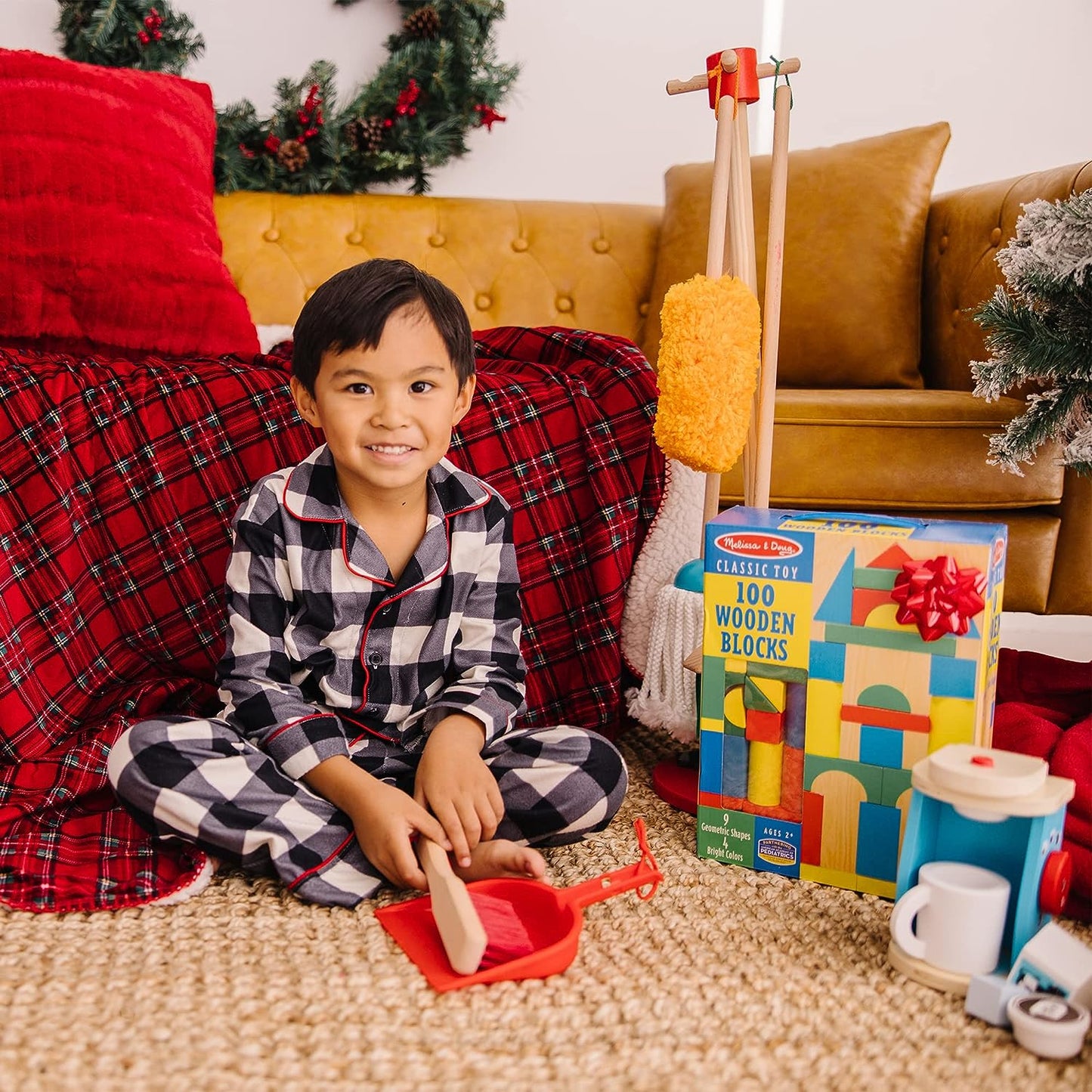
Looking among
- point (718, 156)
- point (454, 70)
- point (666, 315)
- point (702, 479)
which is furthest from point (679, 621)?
point (454, 70)

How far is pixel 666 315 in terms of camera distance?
1029 mm

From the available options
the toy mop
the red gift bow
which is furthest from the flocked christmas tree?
the red gift bow

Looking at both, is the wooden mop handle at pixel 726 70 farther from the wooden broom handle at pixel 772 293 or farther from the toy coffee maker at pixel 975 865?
the toy coffee maker at pixel 975 865

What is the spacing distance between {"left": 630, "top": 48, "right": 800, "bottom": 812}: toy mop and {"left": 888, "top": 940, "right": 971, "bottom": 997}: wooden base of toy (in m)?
0.32

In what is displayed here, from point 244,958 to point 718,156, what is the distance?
0.87 m

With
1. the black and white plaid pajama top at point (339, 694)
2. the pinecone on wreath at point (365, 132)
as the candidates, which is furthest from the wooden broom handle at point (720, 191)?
the pinecone on wreath at point (365, 132)

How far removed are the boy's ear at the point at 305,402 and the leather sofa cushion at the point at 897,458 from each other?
0.75 m

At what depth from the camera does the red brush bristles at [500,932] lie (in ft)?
2.62

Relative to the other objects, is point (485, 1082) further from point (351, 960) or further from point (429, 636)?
point (429, 636)

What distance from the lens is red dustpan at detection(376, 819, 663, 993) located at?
779mm

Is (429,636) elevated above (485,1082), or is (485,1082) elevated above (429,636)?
(429,636)

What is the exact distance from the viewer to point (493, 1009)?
75cm

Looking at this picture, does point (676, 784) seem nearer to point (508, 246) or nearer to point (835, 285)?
point (835, 285)

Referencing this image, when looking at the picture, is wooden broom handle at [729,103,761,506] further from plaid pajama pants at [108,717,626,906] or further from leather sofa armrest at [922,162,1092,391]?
leather sofa armrest at [922,162,1092,391]
